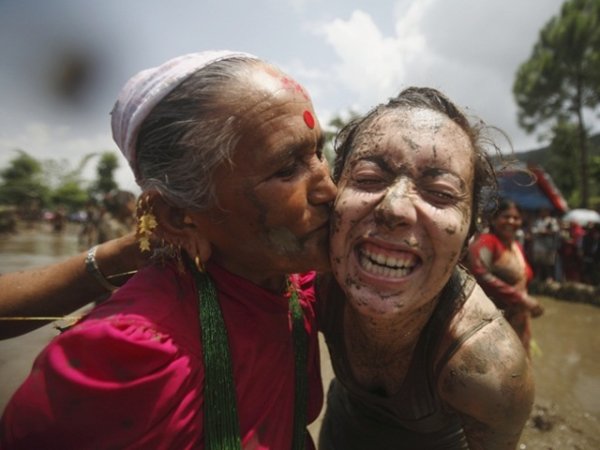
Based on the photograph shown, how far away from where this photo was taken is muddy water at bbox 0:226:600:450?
11.2ft

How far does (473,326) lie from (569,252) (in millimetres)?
9982

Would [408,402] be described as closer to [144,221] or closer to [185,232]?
[185,232]

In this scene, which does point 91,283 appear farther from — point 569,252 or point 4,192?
point 4,192

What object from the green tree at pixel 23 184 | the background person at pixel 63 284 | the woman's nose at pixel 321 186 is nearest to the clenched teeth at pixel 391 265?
the woman's nose at pixel 321 186

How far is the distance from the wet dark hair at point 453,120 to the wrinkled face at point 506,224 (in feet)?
8.30

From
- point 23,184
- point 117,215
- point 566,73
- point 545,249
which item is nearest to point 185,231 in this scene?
point 117,215

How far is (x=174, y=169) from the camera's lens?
3.89ft

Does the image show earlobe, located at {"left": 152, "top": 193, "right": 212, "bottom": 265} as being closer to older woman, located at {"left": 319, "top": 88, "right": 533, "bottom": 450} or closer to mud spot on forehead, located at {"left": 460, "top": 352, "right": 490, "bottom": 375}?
older woman, located at {"left": 319, "top": 88, "right": 533, "bottom": 450}

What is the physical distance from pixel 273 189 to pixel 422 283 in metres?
0.60

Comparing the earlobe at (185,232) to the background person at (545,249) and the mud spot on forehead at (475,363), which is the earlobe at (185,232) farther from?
the background person at (545,249)

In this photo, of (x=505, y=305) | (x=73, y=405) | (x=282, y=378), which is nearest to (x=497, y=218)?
(x=505, y=305)

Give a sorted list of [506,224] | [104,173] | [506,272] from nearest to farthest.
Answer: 1. [506,272]
2. [506,224]
3. [104,173]

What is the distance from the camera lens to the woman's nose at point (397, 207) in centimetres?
129

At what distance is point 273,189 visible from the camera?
122 cm
